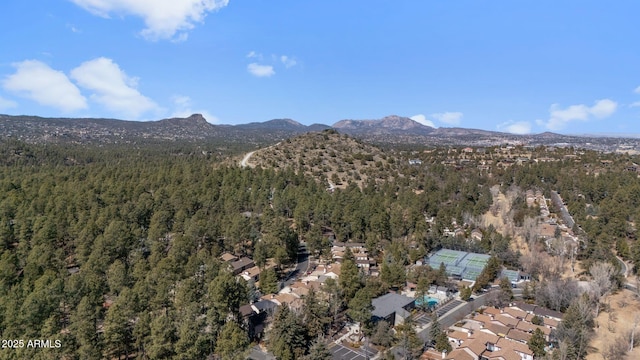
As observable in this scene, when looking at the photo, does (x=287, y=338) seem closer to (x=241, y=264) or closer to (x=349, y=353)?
(x=349, y=353)

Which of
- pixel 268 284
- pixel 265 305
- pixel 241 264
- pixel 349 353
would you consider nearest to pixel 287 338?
pixel 349 353

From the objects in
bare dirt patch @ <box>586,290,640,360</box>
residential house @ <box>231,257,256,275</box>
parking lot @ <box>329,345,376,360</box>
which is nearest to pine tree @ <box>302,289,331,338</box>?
parking lot @ <box>329,345,376,360</box>

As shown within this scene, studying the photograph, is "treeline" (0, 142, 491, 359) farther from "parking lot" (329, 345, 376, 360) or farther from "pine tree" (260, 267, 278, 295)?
"parking lot" (329, 345, 376, 360)

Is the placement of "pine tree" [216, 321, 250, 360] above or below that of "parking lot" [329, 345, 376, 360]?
above

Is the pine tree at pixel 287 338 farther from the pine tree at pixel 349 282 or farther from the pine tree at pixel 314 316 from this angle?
the pine tree at pixel 349 282

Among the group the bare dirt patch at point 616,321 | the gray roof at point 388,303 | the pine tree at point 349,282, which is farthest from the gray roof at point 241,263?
the bare dirt patch at point 616,321

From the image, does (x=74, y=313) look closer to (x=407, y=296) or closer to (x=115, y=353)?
(x=115, y=353)
